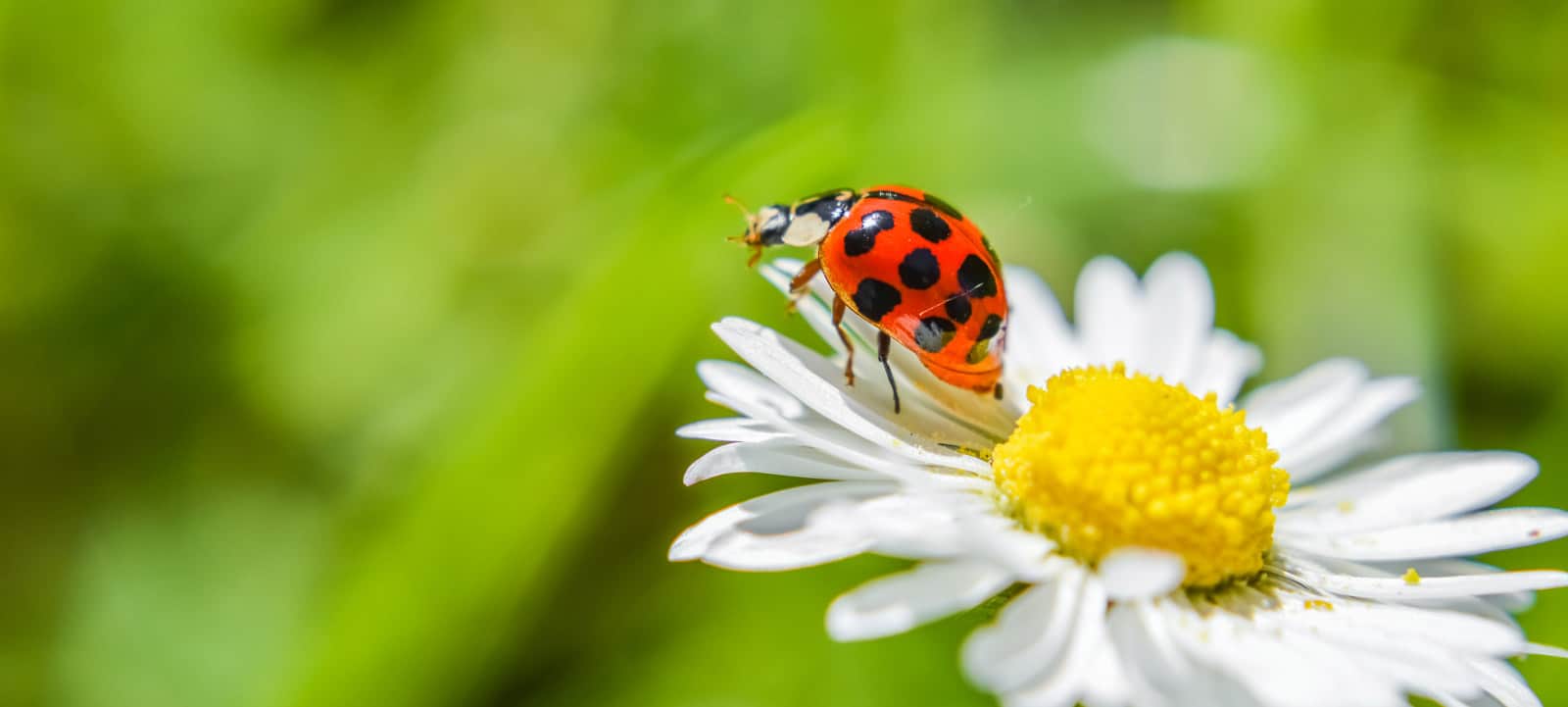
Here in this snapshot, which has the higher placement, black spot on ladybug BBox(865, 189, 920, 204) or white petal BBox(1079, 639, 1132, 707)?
black spot on ladybug BBox(865, 189, 920, 204)

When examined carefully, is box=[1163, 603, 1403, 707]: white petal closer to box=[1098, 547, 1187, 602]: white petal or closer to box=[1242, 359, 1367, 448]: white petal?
box=[1098, 547, 1187, 602]: white petal

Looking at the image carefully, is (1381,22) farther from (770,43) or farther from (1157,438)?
(1157,438)

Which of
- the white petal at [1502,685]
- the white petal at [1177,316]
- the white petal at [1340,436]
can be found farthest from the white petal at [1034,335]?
the white petal at [1502,685]

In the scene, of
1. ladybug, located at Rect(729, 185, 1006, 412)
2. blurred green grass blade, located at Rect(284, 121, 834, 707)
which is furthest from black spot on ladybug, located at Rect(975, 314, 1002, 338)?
blurred green grass blade, located at Rect(284, 121, 834, 707)

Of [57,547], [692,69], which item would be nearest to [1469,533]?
[692,69]


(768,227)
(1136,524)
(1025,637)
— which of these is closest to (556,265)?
(768,227)
